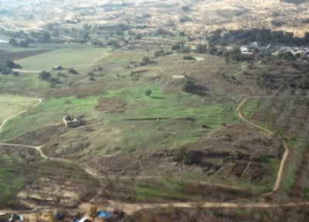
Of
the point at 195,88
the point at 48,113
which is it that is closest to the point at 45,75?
the point at 48,113

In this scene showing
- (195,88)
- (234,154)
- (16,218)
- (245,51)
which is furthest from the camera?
(245,51)

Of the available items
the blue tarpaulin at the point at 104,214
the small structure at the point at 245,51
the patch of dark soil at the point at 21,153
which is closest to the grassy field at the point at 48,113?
the patch of dark soil at the point at 21,153

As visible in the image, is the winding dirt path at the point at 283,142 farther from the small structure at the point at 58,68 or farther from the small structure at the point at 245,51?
the small structure at the point at 58,68

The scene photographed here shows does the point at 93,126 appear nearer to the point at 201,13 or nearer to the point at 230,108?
the point at 230,108

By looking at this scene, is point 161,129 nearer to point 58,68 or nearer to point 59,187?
point 59,187

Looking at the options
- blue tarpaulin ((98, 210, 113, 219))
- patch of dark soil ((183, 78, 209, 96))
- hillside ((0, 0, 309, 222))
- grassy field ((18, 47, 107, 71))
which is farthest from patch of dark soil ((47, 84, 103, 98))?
blue tarpaulin ((98, 210, 113, 219))

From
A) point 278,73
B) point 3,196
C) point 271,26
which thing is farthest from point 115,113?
point 271,26
